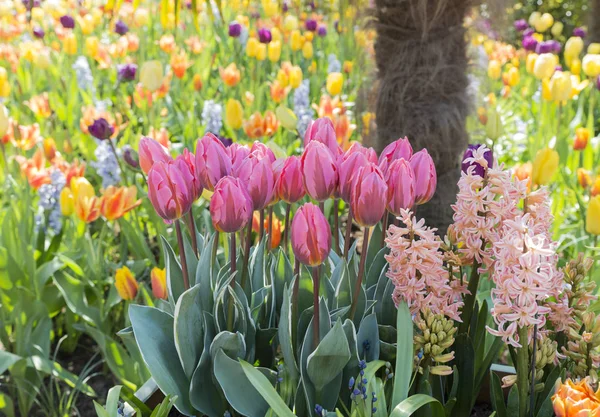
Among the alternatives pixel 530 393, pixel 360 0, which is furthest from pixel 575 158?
pixel 530 393

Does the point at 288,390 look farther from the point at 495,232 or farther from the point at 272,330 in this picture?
the point at 495,232

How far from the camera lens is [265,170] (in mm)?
771

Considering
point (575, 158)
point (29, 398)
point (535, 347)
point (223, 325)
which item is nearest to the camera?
point (535, 347)

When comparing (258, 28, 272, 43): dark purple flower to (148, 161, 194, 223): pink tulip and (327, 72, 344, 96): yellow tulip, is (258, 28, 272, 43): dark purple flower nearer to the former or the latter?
(327, 72, 344, 96): yellow tulip

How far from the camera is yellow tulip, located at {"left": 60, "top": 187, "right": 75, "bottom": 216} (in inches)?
58.4

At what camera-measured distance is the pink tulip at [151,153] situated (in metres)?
0.86

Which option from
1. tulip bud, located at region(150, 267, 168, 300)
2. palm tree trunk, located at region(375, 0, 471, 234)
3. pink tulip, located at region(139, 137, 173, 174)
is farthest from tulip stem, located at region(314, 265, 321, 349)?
palm tree trunk, located at region(375, 0, 471, 234)

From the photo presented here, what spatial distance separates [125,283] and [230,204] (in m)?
0.66

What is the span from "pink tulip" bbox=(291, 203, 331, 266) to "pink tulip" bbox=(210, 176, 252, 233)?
0.25 ft

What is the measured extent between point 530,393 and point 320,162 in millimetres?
395

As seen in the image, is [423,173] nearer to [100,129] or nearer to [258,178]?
[258,178]

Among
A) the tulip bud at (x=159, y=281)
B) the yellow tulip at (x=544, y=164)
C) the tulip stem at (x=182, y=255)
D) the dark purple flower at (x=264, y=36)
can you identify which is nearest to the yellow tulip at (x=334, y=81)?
the dark purple flower at (x=264, y=36)

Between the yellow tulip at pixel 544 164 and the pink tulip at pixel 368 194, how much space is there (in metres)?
0.78

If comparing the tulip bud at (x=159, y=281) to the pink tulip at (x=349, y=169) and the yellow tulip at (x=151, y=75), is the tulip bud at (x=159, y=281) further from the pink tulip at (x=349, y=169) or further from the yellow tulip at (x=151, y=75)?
the yellow tulip at (x=151, y=75)
